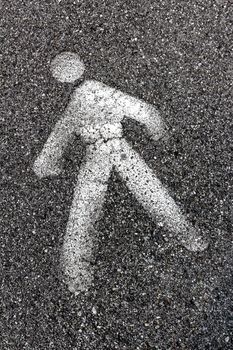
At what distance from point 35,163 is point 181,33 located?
1.24 metres

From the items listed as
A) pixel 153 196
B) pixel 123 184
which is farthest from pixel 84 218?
pixel 153 196

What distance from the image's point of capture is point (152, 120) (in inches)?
117

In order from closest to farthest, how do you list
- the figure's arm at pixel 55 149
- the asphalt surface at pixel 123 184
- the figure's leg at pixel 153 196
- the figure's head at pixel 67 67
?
the asphalt surface at pixel 123 184
the figure's leg at pixel 153 196
the figure's arm at pixel 55 149
the figure's head at pixel 67 67

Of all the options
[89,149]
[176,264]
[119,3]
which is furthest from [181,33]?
[176,264]

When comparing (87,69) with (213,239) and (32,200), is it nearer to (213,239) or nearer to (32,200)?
(32,200)

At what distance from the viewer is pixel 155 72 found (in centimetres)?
307

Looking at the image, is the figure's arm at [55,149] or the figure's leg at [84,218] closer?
the figure's leg at [84,218]

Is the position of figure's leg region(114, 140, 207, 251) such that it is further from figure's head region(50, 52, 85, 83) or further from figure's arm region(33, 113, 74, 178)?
figure's head region(50, 52, 85, 83)

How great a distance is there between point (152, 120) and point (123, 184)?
1.43 ft

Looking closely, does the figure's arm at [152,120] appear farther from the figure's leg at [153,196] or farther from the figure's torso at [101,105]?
the figure's leg at [153,196]

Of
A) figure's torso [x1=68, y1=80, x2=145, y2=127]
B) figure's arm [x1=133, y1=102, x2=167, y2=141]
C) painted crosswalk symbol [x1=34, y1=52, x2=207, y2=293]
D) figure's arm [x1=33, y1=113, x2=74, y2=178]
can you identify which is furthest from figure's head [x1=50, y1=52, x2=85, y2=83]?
figure's arm [x1=133, y1=102, x2=167, y2=141]

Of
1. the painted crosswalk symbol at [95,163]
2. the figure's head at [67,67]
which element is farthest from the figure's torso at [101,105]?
the figure's head at [67,67]

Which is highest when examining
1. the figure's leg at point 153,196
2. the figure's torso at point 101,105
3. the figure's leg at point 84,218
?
A: the figure's torso at point 101,105

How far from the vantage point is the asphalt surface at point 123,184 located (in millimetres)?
2607
